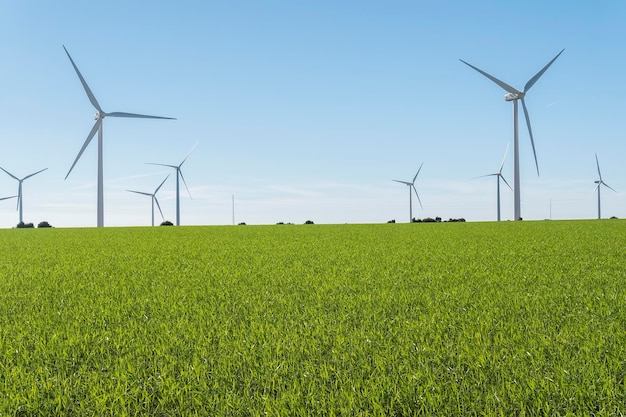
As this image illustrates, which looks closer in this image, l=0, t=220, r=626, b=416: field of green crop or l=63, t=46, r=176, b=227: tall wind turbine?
l=0, t=220, r=626, b=416: field of green crop

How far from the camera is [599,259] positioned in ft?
27.9

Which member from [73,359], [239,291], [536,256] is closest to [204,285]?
[239,291]

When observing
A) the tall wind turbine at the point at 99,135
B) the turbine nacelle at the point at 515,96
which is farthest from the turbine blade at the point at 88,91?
the turbine nacelle at the point at 515,96

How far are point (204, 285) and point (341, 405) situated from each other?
399 cm

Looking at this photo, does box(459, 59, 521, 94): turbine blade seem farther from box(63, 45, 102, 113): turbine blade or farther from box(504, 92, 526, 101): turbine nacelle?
box(63, 45, 102, 113): turbine blade

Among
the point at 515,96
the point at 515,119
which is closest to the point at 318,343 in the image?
the point at 515,119

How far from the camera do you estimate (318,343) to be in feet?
12.7

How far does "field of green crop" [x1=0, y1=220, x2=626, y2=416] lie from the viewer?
2.96 metres

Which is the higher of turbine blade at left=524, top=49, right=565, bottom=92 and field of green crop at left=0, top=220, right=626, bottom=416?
turbine blade at left=524, top=49, right=565, bottom=92

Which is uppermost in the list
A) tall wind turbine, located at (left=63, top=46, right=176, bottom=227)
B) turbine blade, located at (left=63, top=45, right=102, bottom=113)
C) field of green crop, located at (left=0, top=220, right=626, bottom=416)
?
turbine blade, located at (left=63, top=45, right=102, bottom=113)

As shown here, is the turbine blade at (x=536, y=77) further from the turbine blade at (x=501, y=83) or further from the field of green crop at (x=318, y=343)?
the field of green crop at (x=318, y=343)

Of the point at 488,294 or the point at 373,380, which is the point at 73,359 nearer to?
the point at 373,380

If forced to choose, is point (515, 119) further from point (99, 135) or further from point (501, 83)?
point (99, 135)

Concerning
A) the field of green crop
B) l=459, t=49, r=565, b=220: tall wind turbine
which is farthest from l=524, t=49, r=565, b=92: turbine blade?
the field of green crop
